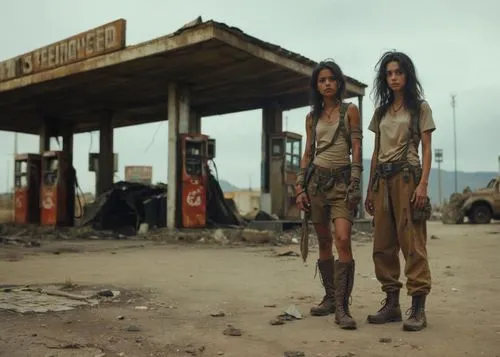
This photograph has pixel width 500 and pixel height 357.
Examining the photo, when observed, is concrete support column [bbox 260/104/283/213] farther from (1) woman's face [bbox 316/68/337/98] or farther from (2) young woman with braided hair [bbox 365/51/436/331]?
(2) young woman with braided hair [bbox 365/51/436/331]

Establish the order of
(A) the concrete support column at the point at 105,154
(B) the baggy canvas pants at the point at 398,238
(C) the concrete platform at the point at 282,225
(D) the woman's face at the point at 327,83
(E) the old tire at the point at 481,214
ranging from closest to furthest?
1. (B) the baggy canvas pants at the point at 398,238
2. (D) the woman's face at the point at 327,83
3. (C) the concrete platform at the point at 282,225
4. (A) the concrete support column at the point at 105,154
5. (E) the old tire at the point at 481,214

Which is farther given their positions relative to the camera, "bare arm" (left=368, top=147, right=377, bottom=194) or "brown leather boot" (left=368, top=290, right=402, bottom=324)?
"bare arm" (left=368, top=147, right=377, bottom=194)

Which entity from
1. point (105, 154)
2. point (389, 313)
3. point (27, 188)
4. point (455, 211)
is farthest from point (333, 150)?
point (455, 211)

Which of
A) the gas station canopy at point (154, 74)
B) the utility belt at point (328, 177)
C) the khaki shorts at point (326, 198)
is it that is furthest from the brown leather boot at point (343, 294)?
the gas station canopy at point (154, 74)

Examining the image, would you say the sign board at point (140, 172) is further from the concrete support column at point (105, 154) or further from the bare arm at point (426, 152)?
the bare arm at point (426, 152)

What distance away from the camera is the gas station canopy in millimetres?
10711

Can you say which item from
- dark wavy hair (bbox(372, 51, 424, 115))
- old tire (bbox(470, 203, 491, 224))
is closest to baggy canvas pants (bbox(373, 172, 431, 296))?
dark wavy hair (bbox(372, 51, 424, 115))

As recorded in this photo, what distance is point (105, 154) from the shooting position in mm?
17953

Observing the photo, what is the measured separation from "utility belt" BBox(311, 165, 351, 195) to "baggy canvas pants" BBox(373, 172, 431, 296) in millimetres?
237

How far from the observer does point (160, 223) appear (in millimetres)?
14094

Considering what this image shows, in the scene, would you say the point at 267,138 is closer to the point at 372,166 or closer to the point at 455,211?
the point at 455,211

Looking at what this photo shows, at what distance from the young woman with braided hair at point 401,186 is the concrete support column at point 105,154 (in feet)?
48.6

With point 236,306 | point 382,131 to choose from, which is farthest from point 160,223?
point 382,131

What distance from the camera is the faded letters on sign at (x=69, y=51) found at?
1155 cm
